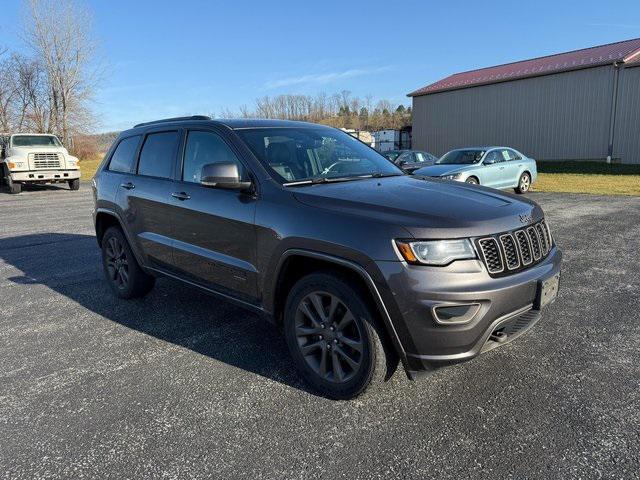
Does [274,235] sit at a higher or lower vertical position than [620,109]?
lower

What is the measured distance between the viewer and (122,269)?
17.0 feet

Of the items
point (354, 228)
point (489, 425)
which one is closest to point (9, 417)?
point (354, 228)

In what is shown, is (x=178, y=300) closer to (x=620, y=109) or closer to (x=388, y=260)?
(x=388, y=260)

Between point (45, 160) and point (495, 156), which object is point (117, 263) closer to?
point (495, 156)

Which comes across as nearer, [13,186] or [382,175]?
[382,175]

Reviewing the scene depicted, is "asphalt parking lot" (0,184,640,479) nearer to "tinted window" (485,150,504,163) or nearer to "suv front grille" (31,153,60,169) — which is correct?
"tinted window" (485,150,504,163)

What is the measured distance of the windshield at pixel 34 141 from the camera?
1838cm

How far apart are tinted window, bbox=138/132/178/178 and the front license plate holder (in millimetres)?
3103

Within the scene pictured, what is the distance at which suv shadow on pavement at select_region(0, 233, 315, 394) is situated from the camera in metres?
3.72

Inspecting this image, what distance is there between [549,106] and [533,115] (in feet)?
3.33

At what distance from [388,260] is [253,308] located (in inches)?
50.4

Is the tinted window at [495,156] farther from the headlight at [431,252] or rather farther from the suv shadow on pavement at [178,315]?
the headlight at [431,252]

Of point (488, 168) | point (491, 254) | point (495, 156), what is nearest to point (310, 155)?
point (491, 254)

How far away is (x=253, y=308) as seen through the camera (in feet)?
11.6
